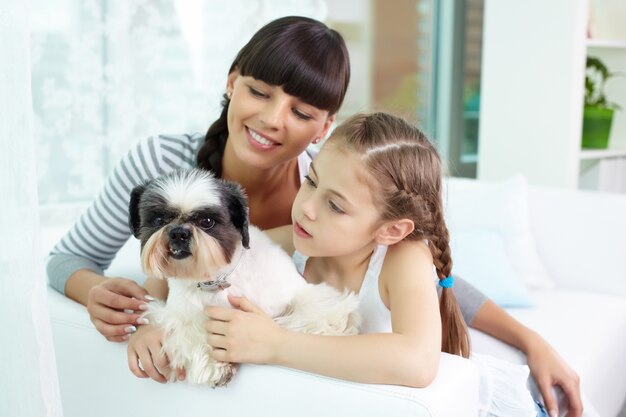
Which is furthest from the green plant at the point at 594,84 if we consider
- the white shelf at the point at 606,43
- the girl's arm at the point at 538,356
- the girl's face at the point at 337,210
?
the girl's face at the point at 337,210

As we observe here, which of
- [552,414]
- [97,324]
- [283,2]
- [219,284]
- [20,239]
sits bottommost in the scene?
[552,414]

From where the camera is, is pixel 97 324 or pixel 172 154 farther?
pixel 172 154

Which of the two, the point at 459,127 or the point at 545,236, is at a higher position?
the point at 459,127

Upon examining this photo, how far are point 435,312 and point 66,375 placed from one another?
32.8 inches

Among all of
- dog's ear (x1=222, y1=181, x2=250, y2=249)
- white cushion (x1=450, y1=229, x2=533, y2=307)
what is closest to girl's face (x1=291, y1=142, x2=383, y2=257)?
dog's ear (x1=222, y1=181, x2=250, y2=249)

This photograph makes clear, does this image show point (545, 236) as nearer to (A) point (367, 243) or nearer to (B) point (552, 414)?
(B) point (552, 414)

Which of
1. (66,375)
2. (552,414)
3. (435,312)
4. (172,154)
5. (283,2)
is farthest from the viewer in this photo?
(283,2)

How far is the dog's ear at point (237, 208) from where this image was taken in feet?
4.31

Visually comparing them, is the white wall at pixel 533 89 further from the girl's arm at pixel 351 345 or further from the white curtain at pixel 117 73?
the girl's arm at pixel 351 345

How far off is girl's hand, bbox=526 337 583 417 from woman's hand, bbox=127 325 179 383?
2.98 ft

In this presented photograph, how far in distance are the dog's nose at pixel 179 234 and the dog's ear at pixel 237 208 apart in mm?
118

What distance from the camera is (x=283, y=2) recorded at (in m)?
3.19

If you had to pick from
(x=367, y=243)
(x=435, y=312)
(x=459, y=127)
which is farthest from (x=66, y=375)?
(x=459, y=127)

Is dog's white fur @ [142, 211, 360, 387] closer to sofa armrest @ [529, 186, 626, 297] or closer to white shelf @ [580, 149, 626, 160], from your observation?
sofa armrest @ [529, 186, 626, 297]
